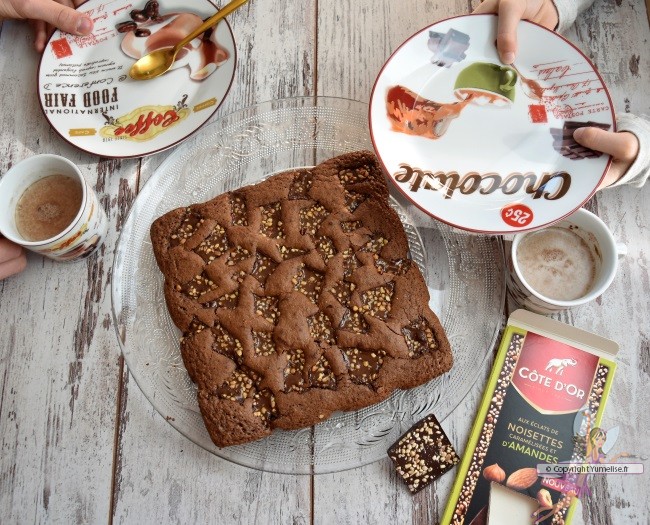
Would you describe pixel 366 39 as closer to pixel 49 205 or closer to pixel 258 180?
pixel 258 180

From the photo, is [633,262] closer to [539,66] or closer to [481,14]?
[539,66]

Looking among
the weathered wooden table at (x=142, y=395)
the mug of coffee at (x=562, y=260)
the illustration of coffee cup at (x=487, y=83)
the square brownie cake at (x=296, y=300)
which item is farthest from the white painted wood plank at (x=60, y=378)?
the mug of coffee at (x=562, y=260)

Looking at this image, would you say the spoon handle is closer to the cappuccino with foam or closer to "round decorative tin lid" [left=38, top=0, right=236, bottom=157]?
"round decorative tin lid" [left=38, top=0, right=236, bottom=157]

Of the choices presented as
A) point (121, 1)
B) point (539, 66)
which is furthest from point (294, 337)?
point (121, 1)

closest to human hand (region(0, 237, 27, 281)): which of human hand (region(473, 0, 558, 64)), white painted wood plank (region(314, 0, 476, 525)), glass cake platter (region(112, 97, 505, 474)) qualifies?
glass cake platter (region(112, 97, 505, 474))

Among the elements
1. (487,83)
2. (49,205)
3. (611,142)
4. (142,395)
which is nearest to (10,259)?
(49,205)

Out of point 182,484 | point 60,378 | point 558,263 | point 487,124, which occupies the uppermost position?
point 487,124
